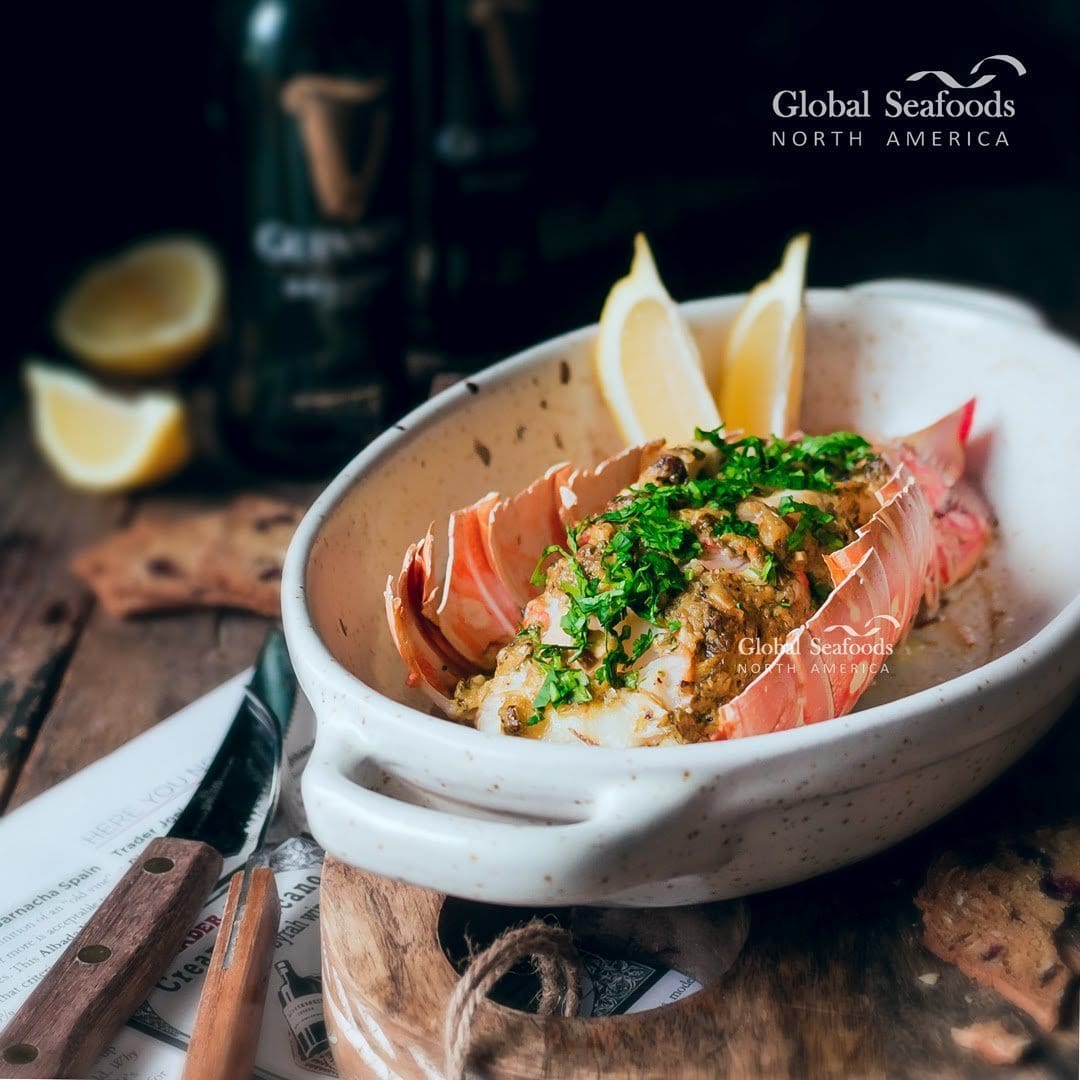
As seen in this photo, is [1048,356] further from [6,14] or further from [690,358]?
[6,14]

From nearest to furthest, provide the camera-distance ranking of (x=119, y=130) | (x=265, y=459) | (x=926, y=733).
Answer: (x=926, y=733) < (x=265, y=459) < (x=119, y=130)

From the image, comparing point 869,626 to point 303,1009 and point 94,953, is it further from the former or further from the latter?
point 94,953

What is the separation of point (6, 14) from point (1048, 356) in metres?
1.80

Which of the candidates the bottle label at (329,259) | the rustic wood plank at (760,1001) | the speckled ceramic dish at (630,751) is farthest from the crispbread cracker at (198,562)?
the rustic wood plank at (760,1001)

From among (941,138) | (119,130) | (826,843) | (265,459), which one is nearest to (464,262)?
(265,459)

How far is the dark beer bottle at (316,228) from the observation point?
1.73 meters

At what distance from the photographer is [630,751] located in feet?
2.71

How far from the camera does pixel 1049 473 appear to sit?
1.30 metres

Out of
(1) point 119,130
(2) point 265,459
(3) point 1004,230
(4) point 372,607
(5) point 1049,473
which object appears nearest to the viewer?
(4) point 372,607

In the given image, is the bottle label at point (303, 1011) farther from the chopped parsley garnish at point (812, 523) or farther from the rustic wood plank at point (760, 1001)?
the chopped parsley garnish at point (812, 523)

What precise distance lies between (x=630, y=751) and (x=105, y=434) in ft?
4.49

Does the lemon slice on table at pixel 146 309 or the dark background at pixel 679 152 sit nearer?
the lemon slice on table at pixel 146 309

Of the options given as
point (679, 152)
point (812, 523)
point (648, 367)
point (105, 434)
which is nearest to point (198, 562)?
point (105, 434)

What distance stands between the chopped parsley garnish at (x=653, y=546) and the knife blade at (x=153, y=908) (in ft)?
1.02
